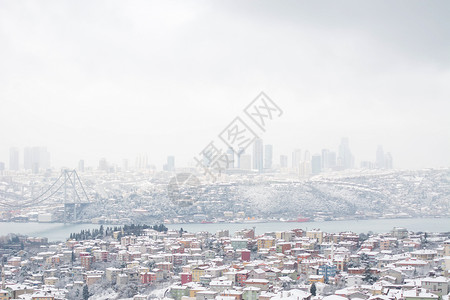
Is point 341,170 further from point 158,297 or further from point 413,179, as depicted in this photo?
point 158,297

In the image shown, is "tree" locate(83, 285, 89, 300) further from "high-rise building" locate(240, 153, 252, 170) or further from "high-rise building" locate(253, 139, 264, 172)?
"high-rise building" locate(253, 139, 264, 172)

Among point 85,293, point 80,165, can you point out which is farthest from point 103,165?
point 85,293

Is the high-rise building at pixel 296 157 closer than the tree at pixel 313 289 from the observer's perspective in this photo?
No

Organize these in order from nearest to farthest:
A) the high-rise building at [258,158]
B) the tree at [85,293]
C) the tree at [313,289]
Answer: the tree at [313,289]
the tree at [85,293]
the high-rise building at [258,158]

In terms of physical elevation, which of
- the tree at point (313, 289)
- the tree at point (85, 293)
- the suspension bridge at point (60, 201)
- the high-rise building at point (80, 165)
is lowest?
the tree at point (85, 293)

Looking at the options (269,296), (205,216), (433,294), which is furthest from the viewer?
(205,216)

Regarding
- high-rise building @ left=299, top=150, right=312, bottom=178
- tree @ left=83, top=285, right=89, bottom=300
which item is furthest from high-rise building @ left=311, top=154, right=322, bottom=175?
tree @ left=83, top=285, right=89, bottom=300

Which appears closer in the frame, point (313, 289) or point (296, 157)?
point (313, 289)

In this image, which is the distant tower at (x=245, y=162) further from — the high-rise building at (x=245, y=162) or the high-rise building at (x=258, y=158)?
the high-rise building at (x=258, y=158)

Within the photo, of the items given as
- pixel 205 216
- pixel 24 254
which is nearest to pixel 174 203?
pixel 205 216

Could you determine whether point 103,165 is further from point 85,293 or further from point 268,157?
point 85,293

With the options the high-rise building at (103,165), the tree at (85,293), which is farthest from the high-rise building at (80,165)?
the tree at (85,293)
